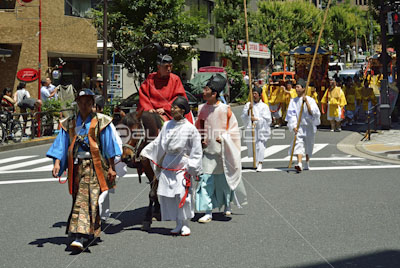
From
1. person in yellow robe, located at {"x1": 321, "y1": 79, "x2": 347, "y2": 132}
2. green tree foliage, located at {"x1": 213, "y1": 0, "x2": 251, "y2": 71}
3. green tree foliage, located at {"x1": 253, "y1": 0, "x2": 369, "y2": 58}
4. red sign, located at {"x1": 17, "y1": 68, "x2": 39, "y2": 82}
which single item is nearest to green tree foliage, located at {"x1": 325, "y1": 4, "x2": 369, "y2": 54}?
green tree foliage, located at {"x1": 253, "y1": 0, "x2": 369, "y2": 58}

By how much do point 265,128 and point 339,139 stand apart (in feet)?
22.9

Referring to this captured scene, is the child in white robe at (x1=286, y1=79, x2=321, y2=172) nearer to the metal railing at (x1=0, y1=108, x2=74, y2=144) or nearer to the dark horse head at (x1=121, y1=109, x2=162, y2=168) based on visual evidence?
the dark horse head at (x1=121, y1=109, x2=162, y2=168)

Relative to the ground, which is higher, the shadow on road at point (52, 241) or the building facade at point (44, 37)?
the building facade at point (44, 37)

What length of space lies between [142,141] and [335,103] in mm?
15051

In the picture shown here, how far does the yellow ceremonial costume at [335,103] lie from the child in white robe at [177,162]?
1503 cm

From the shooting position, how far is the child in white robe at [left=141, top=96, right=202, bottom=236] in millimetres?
6992

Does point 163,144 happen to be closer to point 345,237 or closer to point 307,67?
point 345,237

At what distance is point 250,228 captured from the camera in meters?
7.27

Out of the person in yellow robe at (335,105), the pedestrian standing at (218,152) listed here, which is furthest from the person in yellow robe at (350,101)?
Answer: the pedestrian standing at (218,152)

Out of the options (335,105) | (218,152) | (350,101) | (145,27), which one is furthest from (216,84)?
(145,27)

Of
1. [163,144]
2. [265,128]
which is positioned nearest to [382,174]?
[265,128]

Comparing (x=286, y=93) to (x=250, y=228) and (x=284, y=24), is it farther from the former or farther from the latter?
(x=284, y=24)

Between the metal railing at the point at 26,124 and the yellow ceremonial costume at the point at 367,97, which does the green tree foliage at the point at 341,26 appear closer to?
the yellow ceremonial costume at the point at 367,97

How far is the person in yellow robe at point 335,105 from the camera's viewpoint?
69.7 ft
